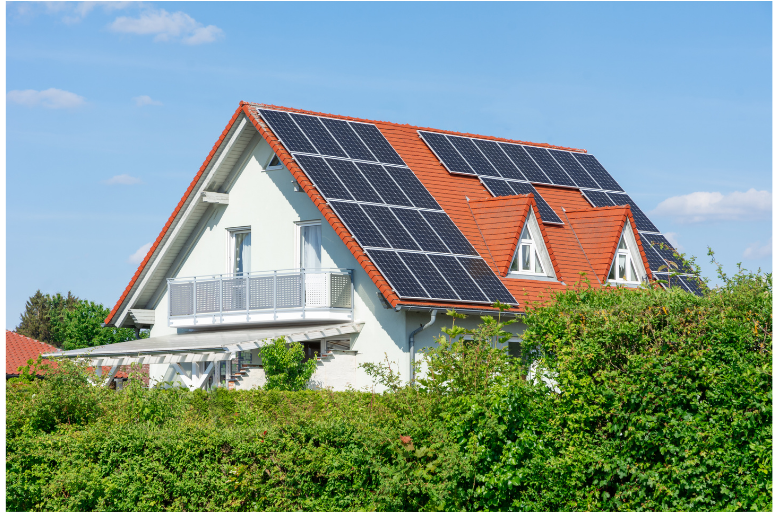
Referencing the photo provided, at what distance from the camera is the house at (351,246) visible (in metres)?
22.5

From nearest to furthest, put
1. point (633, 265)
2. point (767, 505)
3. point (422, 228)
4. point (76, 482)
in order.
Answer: point (767, 505)
point (76, 482)
point (422, 228)
point (633, 265)

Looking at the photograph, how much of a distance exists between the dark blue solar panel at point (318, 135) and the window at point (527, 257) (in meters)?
5.76

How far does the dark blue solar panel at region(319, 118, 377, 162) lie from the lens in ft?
85.3

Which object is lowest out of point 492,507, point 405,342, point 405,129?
point 492,507

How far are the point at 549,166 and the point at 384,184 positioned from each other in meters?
8.81

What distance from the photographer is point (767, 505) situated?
29.9 feet

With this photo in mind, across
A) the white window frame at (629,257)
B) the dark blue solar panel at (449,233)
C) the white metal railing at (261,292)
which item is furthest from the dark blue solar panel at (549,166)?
the white metal railing at (261,292)

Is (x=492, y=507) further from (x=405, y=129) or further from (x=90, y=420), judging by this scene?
(x=405, y=129)

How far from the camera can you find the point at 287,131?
25.4 m

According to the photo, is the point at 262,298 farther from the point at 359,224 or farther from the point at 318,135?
the point at 318,135

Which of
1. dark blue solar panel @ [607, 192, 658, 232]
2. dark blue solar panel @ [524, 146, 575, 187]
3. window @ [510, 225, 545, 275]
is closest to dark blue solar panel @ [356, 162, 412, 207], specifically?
window @ [510, 225, 545, 275]

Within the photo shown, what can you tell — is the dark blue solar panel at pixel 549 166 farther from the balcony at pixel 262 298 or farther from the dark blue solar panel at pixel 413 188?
the balcony at pixel 262 298

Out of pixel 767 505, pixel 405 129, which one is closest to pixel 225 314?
pixel 405 129

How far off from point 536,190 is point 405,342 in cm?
1005
